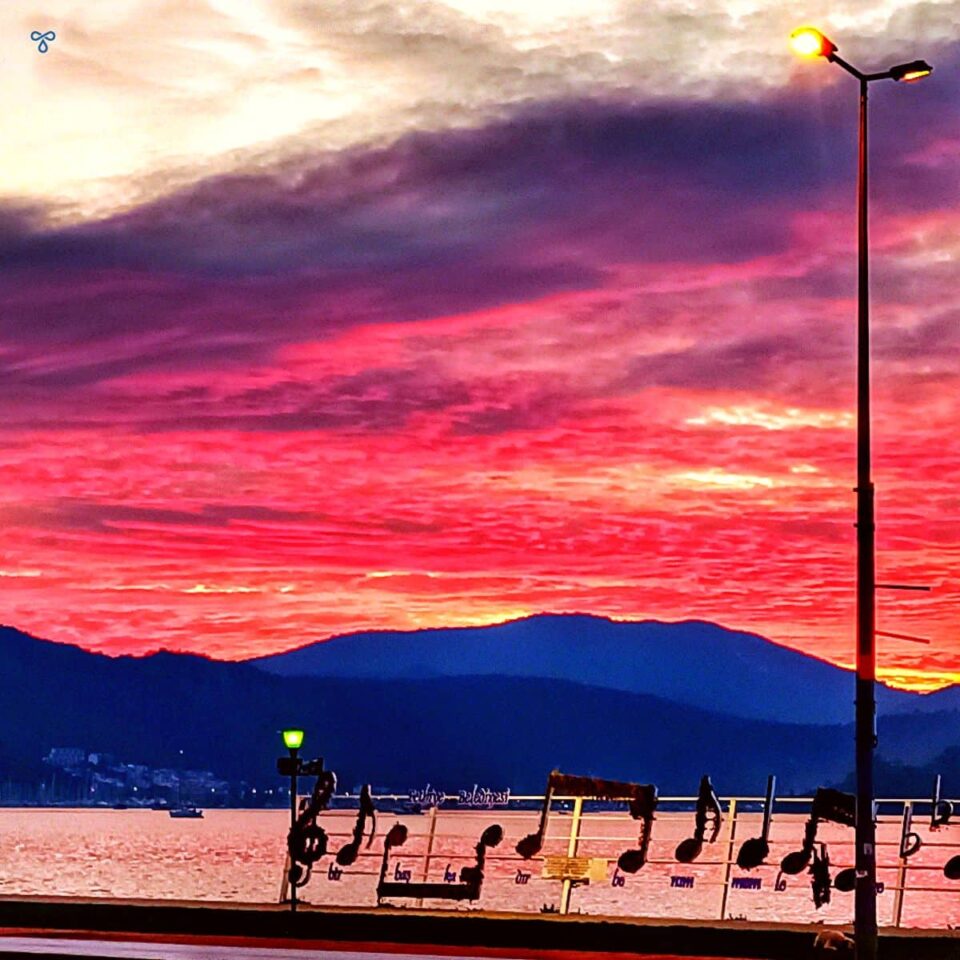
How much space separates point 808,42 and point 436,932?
14259 millimetres

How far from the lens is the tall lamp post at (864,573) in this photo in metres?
24.2

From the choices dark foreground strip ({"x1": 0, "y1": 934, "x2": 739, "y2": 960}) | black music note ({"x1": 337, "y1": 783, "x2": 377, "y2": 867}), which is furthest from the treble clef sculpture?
dark foreground strip ({"x1": 0, "y1": 934, "x2": 739, "y2": 960})

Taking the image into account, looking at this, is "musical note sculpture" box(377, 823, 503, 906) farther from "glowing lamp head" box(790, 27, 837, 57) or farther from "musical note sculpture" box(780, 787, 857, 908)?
"glowing lamp head" box(790, 27, 837, 57)

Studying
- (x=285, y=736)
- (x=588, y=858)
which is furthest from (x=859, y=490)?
(x=285, y=736)

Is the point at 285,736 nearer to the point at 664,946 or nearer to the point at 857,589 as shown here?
the point at 664,946

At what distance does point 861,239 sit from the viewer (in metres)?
25.6

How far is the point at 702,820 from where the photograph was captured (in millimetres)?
34344

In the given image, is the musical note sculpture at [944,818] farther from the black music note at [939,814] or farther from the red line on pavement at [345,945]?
the red line on pavement at [345,945]

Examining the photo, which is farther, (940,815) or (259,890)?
(259,890)

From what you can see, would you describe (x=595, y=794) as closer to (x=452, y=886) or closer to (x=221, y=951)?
(x=452, y=886)

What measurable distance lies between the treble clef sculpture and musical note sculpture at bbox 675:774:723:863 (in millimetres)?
6207

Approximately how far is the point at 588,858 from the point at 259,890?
11689 cm

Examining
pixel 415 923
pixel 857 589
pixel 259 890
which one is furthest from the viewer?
pixel 259 890

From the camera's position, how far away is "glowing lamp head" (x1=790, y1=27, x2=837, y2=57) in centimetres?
2417
